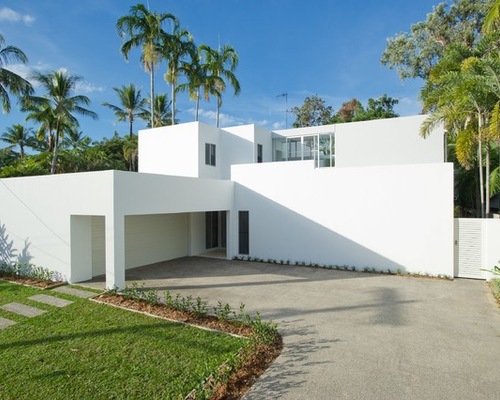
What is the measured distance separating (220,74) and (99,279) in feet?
53.3

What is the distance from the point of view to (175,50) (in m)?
19.6

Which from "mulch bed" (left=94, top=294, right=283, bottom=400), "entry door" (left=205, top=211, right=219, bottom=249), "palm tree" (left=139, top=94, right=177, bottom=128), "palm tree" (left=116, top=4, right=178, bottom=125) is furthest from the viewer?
"palm tree" (left=139, top=94, right=177, bottom=128)

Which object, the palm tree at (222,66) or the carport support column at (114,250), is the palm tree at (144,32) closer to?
the palm tree at (222,66)

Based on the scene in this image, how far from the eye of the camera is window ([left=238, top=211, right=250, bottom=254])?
13680 mm

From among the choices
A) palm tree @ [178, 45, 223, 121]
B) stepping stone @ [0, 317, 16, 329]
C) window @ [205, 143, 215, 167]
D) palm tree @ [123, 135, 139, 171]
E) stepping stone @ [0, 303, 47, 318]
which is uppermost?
palm tree @ [178, 45, 223, 121]

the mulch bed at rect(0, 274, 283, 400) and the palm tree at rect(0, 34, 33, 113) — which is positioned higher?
the palm tree at rect(0, 34, 33, 113)

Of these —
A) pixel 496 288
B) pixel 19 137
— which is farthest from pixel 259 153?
pixel 19 137

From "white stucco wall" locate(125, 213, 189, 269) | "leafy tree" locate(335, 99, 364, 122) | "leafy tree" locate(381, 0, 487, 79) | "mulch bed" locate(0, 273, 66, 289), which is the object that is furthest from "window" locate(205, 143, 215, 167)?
"leafy tree" locate(335, 99, 364, 122)

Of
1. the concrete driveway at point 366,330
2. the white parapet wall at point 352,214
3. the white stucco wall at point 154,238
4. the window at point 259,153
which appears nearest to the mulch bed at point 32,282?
the concrete driveway at point 366,330

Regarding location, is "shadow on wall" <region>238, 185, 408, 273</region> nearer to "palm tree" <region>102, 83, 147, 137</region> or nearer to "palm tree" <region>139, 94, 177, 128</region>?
"palm tree" <region>139, 94, 177, 128</region>

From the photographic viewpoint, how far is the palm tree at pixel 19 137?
1352 inches

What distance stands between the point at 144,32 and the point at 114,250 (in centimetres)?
1528

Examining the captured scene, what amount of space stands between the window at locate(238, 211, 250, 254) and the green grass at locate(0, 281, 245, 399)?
280 inches

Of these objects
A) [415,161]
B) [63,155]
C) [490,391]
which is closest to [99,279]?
[490,391]
